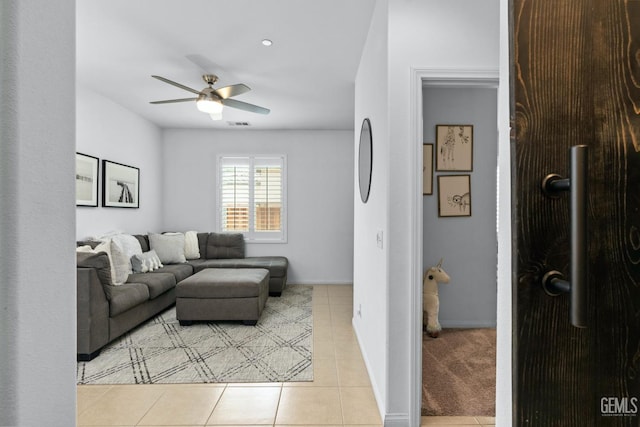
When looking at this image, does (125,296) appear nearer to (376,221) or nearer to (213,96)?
(213,96)

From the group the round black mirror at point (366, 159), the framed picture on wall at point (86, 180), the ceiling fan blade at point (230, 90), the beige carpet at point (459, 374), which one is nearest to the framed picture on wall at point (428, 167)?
the round black mirror at point (366, 159)

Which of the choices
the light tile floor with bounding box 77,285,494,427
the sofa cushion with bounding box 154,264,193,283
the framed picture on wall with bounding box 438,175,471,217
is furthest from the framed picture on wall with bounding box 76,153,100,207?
the framed picture on wall with bounding box 438,175,471,217

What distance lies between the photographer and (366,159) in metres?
2.86

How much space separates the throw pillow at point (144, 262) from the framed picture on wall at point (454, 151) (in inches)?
142

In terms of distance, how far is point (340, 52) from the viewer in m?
3.06

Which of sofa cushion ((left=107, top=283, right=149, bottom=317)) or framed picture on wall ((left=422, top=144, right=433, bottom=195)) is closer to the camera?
sofa cushion ((left=107, top=283, right=149, bottom=317))

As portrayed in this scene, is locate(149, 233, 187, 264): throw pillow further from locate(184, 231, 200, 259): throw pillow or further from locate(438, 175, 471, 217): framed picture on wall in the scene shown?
locate(438, 175, 471, 217): framed picture on wall

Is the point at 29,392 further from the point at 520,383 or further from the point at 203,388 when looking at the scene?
the point at 203,388

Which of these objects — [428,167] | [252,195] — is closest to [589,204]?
[428,167]

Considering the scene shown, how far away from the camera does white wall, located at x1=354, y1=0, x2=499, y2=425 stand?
6.23 ft

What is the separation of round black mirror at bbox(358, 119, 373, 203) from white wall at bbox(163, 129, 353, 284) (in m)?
2.76

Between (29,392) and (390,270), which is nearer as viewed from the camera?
(29,392)

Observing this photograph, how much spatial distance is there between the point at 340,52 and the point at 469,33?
138cm

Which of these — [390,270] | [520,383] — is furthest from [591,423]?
[390,270]
